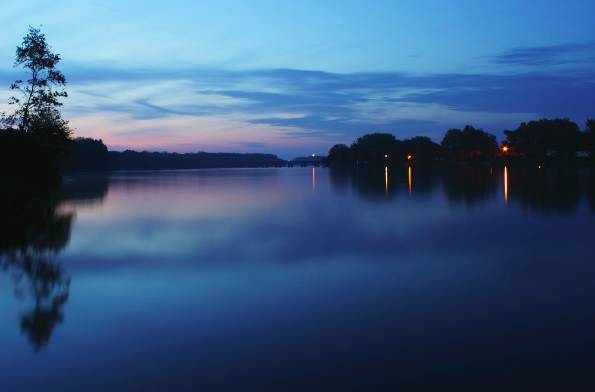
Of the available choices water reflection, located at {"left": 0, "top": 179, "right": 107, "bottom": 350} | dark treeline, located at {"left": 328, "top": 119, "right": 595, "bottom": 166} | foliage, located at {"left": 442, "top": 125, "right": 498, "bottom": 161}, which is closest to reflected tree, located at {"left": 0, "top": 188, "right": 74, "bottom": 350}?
water reflection, located at {"left": 0, "top": 179, "right": 107, "bottom": 350}

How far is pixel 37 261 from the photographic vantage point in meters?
12.1

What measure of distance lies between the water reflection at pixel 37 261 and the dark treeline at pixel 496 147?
10504 centimetres

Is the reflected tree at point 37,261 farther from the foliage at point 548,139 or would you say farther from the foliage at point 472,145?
the foliage at point 472,145

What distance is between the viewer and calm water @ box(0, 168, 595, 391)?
19.1 ft

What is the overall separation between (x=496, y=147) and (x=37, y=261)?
163 metres

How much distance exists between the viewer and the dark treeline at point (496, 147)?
390 feet

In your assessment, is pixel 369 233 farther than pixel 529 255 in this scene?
Yes

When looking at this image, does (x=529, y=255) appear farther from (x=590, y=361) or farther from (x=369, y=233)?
(x=590, y=361)

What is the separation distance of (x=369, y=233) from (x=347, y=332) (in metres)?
9.52

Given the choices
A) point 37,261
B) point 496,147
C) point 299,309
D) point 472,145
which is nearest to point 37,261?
point 37,261

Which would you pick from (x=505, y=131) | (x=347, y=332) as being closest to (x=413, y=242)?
(x=347, y=332)

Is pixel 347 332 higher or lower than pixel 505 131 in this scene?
lower

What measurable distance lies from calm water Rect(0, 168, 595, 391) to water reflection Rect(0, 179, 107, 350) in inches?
1.9

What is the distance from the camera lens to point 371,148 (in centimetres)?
19712
